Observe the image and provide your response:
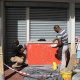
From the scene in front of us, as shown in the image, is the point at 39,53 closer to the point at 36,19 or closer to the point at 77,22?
the point at 36,19

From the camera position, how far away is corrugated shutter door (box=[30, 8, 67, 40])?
8.89 metres

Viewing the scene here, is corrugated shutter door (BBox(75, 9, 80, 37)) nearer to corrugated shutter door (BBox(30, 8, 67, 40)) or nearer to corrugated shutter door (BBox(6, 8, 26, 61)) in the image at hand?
corrugated shutter door (BBox(30, 8, 67, 40))

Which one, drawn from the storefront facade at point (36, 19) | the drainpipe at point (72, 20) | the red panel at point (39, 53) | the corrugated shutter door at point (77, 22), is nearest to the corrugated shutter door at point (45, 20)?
the storefront facade at point (36, 19)

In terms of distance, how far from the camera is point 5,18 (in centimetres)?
876

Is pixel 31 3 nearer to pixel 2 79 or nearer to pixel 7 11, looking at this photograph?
pixel 7 11

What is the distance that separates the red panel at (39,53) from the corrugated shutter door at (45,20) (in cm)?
99

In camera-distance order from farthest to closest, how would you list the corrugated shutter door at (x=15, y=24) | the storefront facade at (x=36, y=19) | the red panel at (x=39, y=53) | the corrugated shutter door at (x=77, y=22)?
1. the corrugated shutter door at (x=77, y=22)
2. the corrugated shutter door at (x=15, y=24)
3. the storefront facade at (x=36, y=19)
4. the red panel at (x=39, y=53)

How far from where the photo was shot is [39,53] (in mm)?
8031

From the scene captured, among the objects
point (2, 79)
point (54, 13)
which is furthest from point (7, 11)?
point (2, 79)

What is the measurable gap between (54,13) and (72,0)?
1.13 m

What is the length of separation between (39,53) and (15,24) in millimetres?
2091

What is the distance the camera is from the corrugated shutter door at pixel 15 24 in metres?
8.84

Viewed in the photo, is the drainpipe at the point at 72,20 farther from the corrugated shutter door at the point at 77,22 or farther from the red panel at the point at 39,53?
the red panel at the point at 39,53

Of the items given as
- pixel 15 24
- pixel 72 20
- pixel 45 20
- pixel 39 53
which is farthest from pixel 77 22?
pixel 15 24
